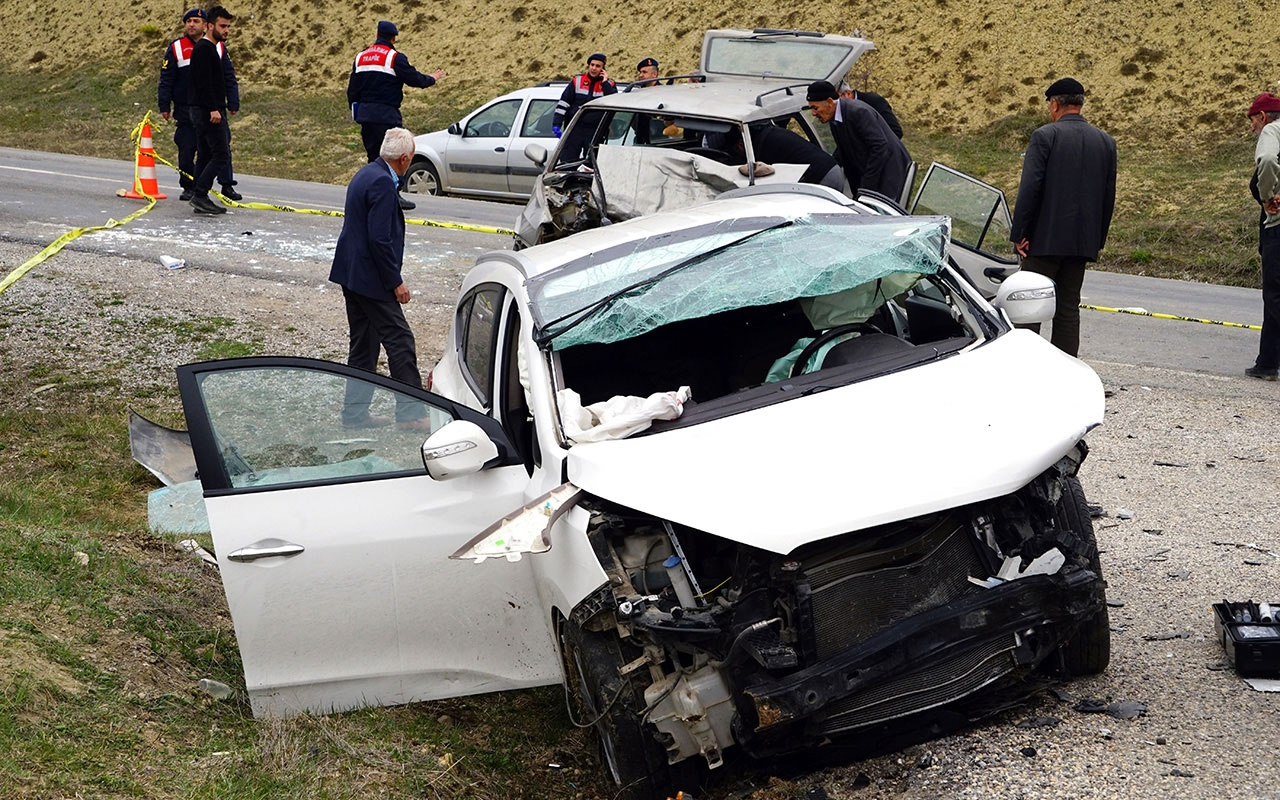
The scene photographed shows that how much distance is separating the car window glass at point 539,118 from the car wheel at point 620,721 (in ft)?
47.2

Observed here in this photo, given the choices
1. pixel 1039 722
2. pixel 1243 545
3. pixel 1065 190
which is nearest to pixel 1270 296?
pixel 1065 190

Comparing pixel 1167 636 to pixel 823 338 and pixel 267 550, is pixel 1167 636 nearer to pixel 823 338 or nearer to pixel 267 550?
pixel 823 338

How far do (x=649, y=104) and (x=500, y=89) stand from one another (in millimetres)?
21308

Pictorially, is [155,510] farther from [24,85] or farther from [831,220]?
[24,85]

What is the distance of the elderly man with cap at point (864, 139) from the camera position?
981 cm

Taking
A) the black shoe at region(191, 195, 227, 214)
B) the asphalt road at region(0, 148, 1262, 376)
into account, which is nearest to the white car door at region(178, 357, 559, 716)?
the asphalt road at region(0, 148, 1262, 376)

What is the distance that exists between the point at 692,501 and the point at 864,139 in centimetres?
664

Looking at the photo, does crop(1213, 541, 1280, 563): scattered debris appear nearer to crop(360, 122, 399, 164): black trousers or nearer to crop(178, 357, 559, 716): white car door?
crop(178, 357, 559, 716): white car door

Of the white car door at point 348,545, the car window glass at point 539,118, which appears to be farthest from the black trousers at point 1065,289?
the car window glass at point 539,118

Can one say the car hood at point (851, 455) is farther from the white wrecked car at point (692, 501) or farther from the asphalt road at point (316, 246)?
the asphalt road at point (316, 246)

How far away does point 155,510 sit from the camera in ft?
23.1

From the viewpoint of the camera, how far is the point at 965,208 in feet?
27.4

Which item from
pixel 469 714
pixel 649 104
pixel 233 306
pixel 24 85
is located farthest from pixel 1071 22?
pixel 24 85

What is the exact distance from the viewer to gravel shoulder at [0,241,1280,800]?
3.95 metres
